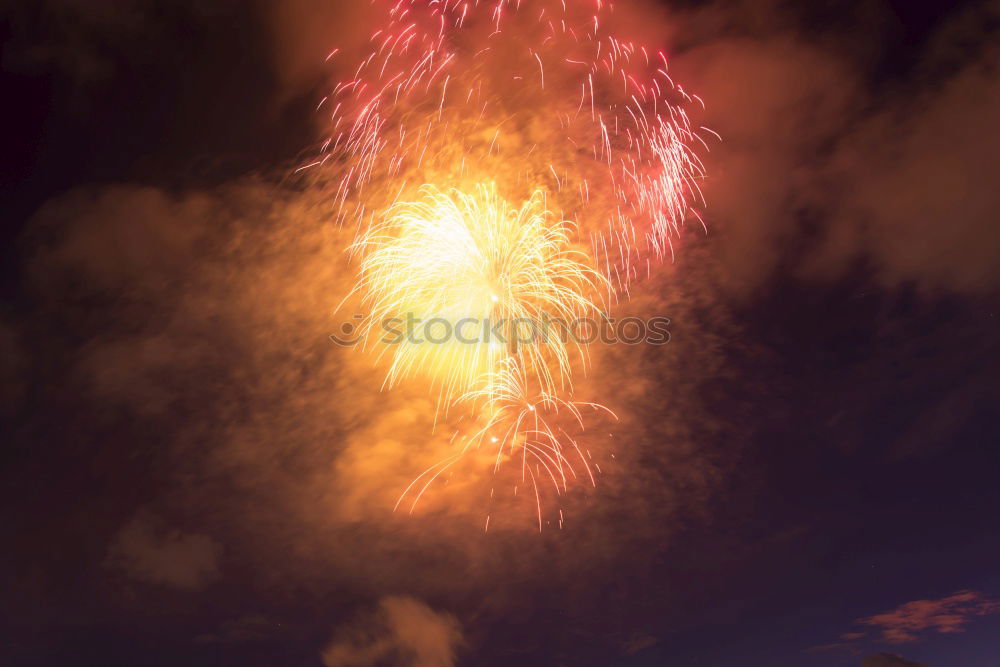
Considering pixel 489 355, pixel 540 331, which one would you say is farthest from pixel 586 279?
pixel 489 355

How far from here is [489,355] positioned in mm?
14289

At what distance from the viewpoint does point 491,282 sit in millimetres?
14305

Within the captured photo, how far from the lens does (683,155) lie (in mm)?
14148

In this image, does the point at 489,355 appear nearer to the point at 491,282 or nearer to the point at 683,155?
the point at 491,282

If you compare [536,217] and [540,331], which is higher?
[536,217]

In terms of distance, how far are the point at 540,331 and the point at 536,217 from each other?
2484 mm

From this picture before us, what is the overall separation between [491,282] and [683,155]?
4.82 metres

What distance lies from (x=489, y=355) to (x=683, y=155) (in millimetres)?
5845

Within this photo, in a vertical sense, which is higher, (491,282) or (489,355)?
(491,282)

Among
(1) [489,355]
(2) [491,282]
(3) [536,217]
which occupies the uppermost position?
(3) [536,217]

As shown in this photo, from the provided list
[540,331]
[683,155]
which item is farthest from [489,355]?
[683,155]

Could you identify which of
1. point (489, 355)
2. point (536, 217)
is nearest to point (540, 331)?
point (489, 355)

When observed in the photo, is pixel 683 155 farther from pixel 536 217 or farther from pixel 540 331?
pixel 540 331

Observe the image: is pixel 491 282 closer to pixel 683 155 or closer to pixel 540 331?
pixel 540 331
